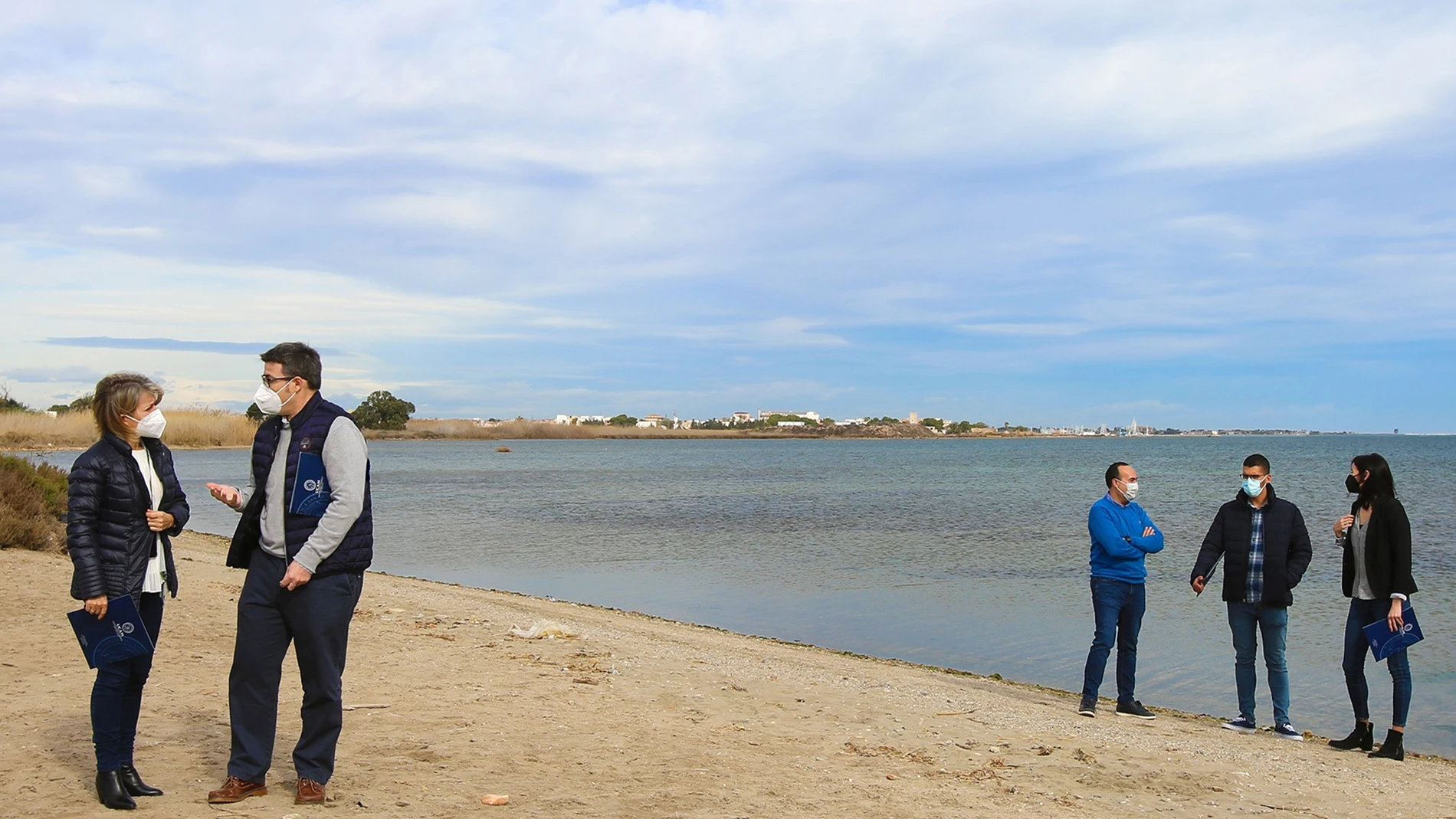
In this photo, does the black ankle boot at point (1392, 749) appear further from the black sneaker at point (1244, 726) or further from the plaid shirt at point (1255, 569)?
the plaid shirt at point (1255, 569)

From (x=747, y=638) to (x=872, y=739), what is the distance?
18.1 feet

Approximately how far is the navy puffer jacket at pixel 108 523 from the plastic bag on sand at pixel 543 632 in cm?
535

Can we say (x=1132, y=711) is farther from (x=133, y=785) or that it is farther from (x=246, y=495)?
(x=133, y=785)

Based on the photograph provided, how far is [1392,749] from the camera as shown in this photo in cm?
700

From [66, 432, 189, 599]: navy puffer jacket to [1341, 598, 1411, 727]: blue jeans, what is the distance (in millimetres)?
7132

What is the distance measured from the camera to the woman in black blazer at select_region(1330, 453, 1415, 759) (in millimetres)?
6754

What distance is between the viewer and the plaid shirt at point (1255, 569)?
743 centimetres

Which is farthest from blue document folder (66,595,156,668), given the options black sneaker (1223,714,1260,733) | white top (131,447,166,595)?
black sneaker (1223,714,1260,733)

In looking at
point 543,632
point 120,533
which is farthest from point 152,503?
point 543,632

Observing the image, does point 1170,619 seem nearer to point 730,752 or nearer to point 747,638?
point 747,638

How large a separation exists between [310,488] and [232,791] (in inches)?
55.3

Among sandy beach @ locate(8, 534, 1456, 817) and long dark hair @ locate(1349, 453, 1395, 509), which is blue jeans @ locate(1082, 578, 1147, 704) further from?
long dark hair @ locate(1349, 453, 1395, 509)

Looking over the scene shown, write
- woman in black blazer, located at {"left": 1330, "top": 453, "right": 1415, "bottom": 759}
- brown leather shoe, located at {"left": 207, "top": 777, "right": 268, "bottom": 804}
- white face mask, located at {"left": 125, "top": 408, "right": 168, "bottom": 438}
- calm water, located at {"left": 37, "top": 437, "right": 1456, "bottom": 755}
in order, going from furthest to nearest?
calm water, located at {"left": 37, "top": 437, "right": 1456, "bottom": 755} → woman in black blazer, located at {"left": 1330, "top": 453, "right": 1415, "bottom": 759} → white face mask, located at {"left": 125, "top": 408, "right": 168, "bottom": 438} → brown leather shoe, located at {"left": 207, "top": 777, "right": 268, "bottom": 804}

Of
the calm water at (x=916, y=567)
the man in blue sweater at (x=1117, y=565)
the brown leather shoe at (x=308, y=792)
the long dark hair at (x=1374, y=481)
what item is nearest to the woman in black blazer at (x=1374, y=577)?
the long dark hair at (x=1374, y=481)
